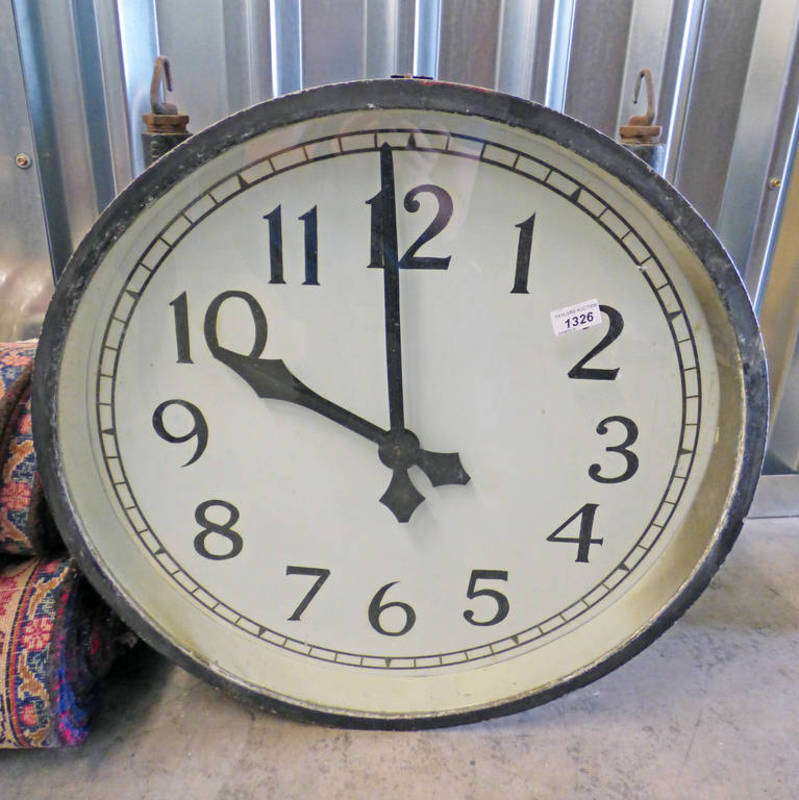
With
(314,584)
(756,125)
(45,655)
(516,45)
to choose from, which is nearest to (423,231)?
(314,584)

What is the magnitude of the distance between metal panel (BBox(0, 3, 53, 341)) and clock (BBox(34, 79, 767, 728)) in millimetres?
512

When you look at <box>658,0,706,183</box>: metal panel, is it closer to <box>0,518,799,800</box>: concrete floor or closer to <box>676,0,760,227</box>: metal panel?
<box>676,0,760,227</box>: metal panel

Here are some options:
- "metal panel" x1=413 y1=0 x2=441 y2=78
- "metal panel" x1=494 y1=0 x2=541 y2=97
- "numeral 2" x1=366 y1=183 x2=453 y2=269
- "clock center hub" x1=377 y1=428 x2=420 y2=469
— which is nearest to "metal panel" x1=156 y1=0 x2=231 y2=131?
"metal panel" x1=413 y1=0 x2=441 y2=78

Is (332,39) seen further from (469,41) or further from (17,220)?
(17,220)

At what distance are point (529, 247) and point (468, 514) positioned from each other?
1.15 feet

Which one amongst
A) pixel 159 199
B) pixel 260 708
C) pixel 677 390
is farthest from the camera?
pixel 260 708

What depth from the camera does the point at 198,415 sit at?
2.89 ft

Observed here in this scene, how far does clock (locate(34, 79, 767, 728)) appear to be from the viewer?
0.77 m

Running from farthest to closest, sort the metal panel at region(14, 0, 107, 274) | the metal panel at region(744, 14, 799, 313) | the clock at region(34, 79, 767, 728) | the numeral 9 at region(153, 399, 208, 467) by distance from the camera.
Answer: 1. the metal panel at region(744, 14, 799, 313)
2. the metal panel at region(14, 0, 107, 274)
3. the numeral 9 at region(153, 399, 208, 467)
4. the clock at region(34, 79, 767, 728)

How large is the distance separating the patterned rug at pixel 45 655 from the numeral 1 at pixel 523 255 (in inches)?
27.0

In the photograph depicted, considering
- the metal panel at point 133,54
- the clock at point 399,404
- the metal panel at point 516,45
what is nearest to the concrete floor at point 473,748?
the clock at point 399,404

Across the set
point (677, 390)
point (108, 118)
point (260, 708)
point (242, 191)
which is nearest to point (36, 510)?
point (260, 708)

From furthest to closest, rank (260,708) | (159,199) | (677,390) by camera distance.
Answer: (260,708) < (677,390) < (159,199)

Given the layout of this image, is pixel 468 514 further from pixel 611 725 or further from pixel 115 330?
pixel 115 330
